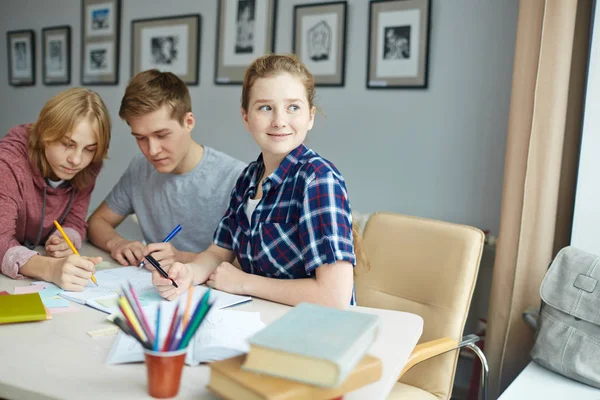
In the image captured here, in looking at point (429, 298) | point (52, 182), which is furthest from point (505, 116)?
point (52, 182)

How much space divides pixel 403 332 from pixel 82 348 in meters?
0.60

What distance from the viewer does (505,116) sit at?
2176 mm

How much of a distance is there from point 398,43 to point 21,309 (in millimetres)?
1834

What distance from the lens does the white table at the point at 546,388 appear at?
1517mm

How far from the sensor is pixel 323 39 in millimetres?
2551

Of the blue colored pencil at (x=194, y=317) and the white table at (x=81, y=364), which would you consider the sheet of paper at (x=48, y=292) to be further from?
the blue colored pencil at (x=194, y=317)

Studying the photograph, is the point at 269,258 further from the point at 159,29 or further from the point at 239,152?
the point at 159,29

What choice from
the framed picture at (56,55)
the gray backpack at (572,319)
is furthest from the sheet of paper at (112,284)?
the framed picture at (56,55)

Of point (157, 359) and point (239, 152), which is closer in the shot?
point (157, 359)

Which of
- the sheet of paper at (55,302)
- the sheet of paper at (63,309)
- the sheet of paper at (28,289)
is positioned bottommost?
the sheet of paper at (28,289)

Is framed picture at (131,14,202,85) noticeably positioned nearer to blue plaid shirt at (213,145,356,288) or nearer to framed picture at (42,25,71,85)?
framed picture at (42,25,71,85)

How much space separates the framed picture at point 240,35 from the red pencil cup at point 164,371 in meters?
2.16

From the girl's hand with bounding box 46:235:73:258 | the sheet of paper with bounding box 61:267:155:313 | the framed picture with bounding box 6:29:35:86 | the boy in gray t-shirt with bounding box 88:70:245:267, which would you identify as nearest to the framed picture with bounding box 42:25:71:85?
the framed picture with bounding box 6:29:35:86

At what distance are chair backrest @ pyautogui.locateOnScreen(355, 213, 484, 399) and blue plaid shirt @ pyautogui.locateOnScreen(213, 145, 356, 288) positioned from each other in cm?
47
